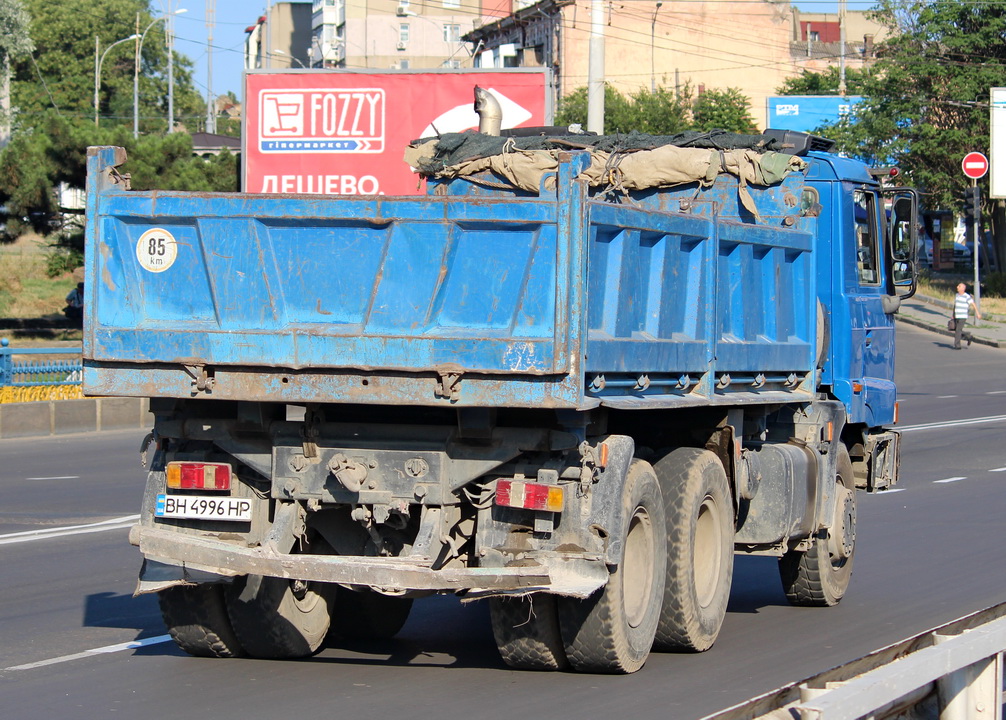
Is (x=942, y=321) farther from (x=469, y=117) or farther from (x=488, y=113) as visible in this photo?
(x=488, y=113)

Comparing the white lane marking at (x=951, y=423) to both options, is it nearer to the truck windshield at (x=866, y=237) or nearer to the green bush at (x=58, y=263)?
the truck windshield at (x=866, y=237)

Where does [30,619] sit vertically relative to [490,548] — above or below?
below

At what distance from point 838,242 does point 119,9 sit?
106824 mm

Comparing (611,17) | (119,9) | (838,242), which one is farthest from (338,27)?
(838,242)

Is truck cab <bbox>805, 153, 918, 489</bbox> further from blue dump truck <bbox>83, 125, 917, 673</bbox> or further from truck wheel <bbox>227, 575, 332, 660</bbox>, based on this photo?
truck wheel <bbox>227, 575, 332, 660</bbox>

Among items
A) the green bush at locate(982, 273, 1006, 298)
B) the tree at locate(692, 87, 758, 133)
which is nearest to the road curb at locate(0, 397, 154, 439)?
the green bush at locate(982, 273, 1006, 298)

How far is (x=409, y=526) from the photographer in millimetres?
6715

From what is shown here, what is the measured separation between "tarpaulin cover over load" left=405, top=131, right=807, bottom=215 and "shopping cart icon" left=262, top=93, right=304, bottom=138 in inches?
695

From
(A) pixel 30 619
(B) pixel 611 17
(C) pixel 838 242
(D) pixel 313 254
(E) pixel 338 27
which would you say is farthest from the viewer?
(E) pixel 338 27

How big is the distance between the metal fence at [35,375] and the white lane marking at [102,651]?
1309cm

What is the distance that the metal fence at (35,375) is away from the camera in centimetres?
2012

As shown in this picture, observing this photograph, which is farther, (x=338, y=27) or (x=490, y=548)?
(x=338, y=27)

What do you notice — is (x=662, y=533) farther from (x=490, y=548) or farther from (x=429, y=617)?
(x=429, y=617)

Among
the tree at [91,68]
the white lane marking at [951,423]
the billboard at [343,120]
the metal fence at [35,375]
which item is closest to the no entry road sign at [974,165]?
the white lane marking at [951,423]
